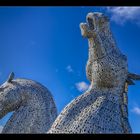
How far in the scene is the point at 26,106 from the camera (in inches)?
196

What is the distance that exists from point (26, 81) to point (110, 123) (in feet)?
5.96

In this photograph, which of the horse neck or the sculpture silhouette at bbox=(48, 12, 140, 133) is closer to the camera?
the sculpture silhouette at bbox=(48, 12, 140, 133)

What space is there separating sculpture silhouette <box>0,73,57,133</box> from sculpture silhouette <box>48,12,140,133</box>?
1.08 m

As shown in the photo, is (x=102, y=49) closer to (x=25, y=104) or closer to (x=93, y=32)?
(x=93, y=32)

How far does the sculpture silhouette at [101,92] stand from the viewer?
366cm

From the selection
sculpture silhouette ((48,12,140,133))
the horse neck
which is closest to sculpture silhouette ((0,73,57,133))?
the horse neck

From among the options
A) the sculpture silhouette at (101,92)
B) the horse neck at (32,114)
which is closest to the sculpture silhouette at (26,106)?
the horse neck at (32,114)

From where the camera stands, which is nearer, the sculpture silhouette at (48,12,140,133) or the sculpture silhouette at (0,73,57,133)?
the sculpture silhouette at (48,12,140,133)

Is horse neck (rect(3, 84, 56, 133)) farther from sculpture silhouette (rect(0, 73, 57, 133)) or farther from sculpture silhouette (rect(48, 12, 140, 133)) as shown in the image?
sculpture silhouette (rect(48, 12, 140, 133))

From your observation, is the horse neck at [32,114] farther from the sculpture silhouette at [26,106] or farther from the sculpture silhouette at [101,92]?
the sculpture silhouette at [101,92]

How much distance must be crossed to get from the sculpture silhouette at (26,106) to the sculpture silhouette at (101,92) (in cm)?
108

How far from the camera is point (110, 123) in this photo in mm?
3684

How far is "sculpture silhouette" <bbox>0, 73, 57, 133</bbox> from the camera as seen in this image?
4.88 metres
